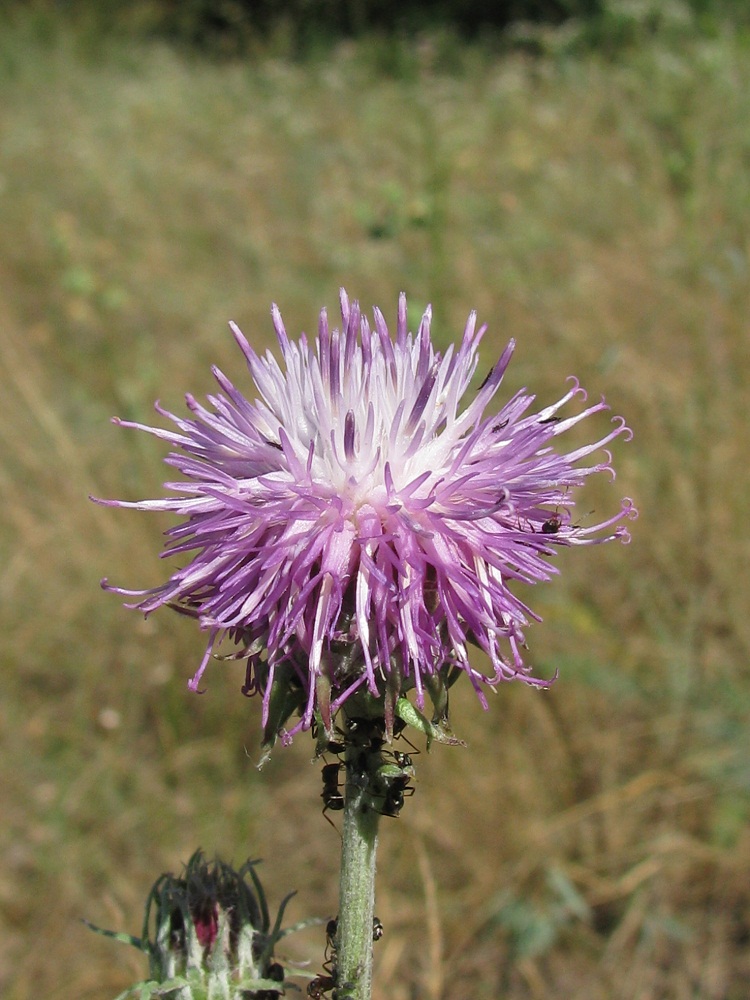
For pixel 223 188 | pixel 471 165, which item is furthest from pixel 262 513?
pixel 223 188

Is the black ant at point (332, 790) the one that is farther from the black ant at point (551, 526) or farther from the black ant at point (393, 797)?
the black ant at point (551, 526)

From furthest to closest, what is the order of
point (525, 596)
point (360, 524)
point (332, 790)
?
point (525, 596), point (332, 790), point (360, 524)

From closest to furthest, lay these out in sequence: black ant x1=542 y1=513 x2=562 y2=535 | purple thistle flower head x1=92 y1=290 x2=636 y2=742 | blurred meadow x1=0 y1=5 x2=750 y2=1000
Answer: purple thistle flower head x1=92 y1=290 x2=636 y2=742 → black ant x1=542 y1=513 x2=562 y2=535 → blurred meadow x1=0 y1=5 x2=750 y2=1000

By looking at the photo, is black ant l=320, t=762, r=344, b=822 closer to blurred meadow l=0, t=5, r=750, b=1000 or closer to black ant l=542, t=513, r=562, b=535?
black ant l=542, t=513, r=562, b=535

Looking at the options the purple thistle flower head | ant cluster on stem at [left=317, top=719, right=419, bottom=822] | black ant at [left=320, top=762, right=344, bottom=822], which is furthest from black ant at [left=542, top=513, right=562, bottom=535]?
black ant at [left=320, top=762, right=344, bottom=822]

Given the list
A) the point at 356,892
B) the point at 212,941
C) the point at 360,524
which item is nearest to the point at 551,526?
the point at 360,524

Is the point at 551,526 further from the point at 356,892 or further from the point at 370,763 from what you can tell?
the point at 356,892

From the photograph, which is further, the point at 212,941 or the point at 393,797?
the point at 212,941
